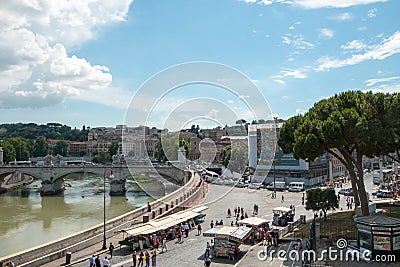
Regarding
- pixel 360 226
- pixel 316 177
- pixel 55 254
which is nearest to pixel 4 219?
pixel 55 254

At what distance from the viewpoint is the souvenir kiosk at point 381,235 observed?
13.7 meters

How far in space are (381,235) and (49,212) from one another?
115ft

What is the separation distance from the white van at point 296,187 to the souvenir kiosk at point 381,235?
1144 inches

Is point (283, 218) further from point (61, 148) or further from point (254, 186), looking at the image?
point (61, 148)

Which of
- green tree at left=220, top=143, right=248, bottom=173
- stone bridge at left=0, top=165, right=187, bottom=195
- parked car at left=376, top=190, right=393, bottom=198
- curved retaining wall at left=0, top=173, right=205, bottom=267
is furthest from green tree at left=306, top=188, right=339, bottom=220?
green tree at left=220, top=143, right=248, bottom=173

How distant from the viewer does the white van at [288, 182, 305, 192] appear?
42931mm

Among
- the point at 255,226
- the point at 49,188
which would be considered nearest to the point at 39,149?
the point at 49,188

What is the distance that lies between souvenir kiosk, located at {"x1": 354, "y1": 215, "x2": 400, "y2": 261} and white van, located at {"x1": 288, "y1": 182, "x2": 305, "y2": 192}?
29.1m

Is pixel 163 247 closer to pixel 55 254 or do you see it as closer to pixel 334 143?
pixel 55 254

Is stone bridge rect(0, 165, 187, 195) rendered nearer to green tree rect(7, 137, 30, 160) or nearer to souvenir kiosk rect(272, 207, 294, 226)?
souvenir kiosk rect(272, 207, 294, 226)

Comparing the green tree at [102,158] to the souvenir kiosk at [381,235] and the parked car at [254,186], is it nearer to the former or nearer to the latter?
the parked car at [254,186]

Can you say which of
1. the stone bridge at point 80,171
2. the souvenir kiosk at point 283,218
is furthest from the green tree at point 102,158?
the souvenir kiosk at point 283,218

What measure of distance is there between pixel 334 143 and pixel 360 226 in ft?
16.9

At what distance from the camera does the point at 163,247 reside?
17984 mm
